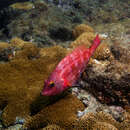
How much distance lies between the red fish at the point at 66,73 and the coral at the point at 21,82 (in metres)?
0.96

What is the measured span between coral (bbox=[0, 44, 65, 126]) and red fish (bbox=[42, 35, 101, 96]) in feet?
3.14

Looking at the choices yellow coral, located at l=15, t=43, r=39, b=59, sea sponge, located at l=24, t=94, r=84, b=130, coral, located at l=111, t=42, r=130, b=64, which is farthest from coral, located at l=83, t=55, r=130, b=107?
yellow coral, located at l=15, t=43, r=39, b=59

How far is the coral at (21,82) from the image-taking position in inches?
135

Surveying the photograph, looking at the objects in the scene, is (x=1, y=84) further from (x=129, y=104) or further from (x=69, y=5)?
(x=69, y=5)

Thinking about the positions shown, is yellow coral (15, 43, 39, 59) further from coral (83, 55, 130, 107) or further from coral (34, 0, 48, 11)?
coral (34, 0, 48, 11)

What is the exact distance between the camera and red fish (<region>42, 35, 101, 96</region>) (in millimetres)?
2569

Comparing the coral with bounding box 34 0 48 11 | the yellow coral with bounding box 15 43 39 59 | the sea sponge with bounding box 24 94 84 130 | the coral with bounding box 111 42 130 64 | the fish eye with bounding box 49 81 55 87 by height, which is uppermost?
the coral with bounding box 34 0 48 11

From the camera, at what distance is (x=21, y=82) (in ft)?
12.8

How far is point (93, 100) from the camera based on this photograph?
3473mm

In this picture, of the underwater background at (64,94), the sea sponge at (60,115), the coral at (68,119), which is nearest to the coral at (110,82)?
the underwater background at (64,94)

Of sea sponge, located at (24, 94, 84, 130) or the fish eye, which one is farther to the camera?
sea sponge, located at (24, 94, 84, 130)

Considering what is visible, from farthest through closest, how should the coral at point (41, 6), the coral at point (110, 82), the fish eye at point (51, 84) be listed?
1. the coral at point (41, 6)
2. the coral at point (110, 82)
3. the fish eye at point (51, 84)

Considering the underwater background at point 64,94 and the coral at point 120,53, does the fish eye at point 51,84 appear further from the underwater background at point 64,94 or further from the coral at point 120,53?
the coral at point 120,53

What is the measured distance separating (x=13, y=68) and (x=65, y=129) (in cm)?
239
